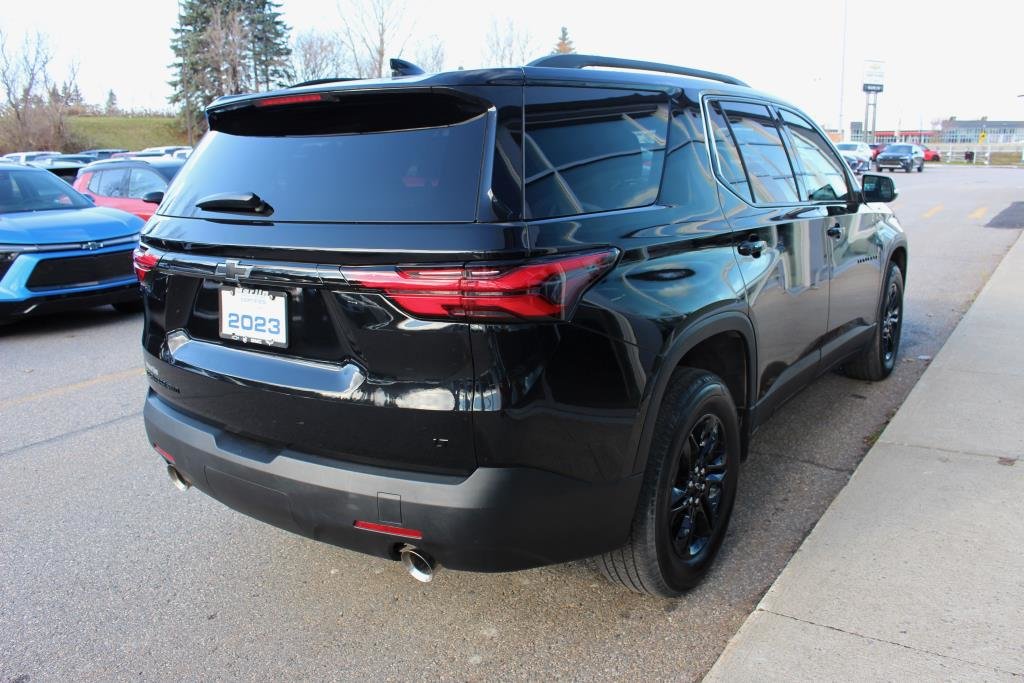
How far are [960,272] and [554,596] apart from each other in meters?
9.13

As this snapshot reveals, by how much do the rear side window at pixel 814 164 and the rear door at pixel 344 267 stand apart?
7.81 feet

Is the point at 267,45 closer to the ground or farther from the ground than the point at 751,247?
farther from the ground

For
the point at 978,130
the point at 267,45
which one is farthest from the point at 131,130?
the point at 978,130

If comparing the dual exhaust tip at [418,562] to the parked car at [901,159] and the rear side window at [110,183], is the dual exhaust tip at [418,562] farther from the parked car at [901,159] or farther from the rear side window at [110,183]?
the parked car at [901,159]

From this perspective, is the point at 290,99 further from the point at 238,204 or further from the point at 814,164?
the point at 814,164

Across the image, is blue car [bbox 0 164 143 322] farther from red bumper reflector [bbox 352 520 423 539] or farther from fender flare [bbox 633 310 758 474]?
fender flare [bbox 633 310 758 474]

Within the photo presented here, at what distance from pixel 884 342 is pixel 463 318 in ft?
13.8

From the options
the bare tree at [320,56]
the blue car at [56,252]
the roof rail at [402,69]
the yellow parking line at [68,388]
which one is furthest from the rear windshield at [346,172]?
the bare tree at [320,56]

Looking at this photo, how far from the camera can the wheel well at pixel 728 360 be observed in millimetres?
3078

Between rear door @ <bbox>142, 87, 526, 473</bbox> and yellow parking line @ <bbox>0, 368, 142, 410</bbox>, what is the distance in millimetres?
3419

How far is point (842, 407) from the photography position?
16.7 ft

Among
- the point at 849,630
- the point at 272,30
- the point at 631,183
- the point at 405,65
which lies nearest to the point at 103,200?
the point at 405,65

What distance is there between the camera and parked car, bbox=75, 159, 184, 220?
1074cm

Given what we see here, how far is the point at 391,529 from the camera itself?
2367mm
